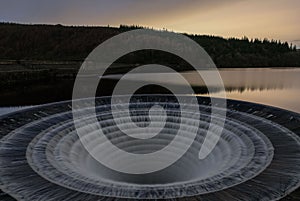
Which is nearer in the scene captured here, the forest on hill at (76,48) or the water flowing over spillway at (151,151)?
the water flowing over spillway at (151,151)

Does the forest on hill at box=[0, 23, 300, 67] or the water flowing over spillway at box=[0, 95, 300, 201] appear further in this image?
the forest on hill at box=[0, 23, 300, 67]

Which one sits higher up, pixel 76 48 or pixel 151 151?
pixel 76 48

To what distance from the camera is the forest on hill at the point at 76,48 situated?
69688 mm

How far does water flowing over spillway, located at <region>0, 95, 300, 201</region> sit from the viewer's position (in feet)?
22.7

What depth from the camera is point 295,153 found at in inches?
351

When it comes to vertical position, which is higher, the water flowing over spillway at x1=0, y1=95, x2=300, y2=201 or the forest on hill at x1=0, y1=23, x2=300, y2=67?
the forest on hill at x1=0, y1=23, x2=300, y2=67

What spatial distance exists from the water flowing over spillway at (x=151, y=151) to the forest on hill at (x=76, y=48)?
54.6m

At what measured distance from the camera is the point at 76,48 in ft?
244

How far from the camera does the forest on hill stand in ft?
229

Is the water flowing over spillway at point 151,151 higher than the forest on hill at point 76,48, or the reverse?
the forest on hill at point 76,48

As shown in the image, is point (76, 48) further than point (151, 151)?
Yes

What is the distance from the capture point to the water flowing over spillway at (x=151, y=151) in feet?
22.7

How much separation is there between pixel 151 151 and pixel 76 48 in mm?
66479

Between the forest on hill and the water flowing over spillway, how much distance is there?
54644 millimetres
